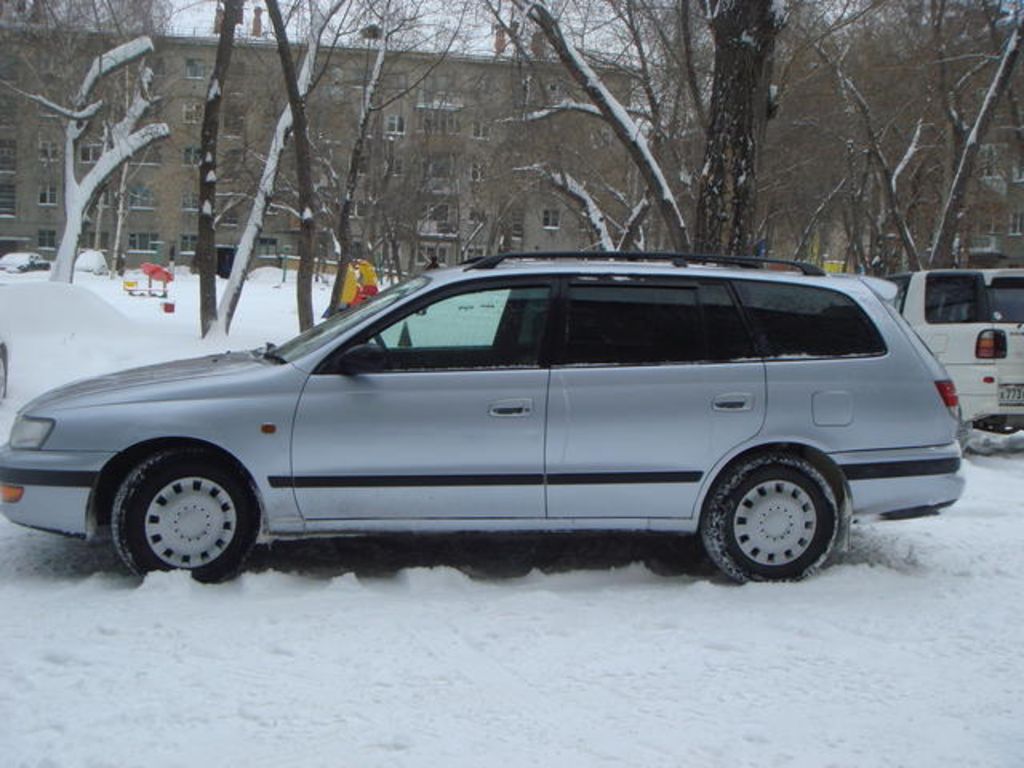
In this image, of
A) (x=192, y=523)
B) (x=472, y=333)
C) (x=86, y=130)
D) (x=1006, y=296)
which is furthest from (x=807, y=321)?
(x=86, y=130)

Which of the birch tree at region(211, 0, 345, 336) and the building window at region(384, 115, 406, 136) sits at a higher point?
the building window at region(384, 115, 406, 136)

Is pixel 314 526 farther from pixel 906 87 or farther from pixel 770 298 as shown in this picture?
pixel 906 87

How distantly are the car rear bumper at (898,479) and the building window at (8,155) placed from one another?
47.9 metres

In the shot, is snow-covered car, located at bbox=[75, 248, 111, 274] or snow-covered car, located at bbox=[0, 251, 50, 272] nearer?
snow-covered car, located at bbox=[75, 248, 111, 274]

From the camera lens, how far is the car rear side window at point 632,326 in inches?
201

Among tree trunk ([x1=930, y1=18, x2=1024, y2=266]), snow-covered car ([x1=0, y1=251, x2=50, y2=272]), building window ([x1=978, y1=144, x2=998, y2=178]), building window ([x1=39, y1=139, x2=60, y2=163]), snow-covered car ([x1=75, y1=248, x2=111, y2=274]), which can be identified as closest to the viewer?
tree trunk ([x1=930, y1=18, x2=1024, y2=266])

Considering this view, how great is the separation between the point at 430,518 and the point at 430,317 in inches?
40.3

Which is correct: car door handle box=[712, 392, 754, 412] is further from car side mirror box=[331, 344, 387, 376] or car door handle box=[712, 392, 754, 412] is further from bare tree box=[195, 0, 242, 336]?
bare tree box=[195, 0, 242, 336]

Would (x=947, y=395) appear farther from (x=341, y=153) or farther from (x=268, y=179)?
(x=341, y=153)

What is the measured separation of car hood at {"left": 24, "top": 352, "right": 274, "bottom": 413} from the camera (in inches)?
194

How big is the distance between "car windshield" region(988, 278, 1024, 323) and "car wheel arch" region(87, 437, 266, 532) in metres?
7.43

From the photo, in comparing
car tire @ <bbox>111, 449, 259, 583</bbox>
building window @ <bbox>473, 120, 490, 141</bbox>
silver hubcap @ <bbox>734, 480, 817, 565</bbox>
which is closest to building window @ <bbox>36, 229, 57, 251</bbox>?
building window @ <bbox>473, 120, 490, 141</bbox>

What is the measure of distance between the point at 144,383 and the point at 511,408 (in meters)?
1.87

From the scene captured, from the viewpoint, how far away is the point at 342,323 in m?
5.38
